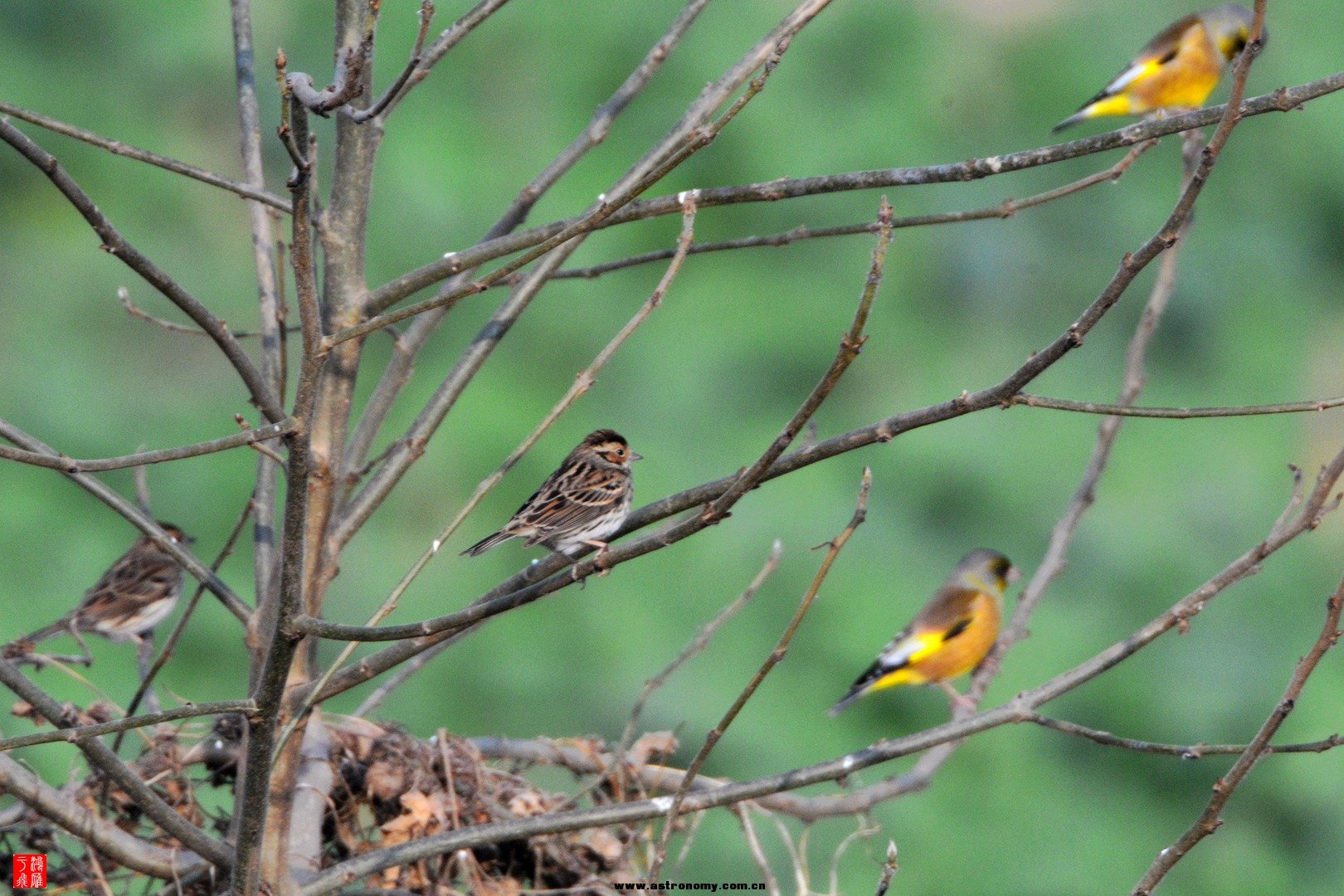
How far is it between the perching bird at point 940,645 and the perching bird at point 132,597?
3.17 metres

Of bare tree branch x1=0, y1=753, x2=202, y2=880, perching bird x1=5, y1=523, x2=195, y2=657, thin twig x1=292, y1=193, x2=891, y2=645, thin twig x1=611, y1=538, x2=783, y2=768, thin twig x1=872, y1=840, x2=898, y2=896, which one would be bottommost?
thin twig x1=872, y1=840, x2=898, y2=896

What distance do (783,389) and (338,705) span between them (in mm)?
3250

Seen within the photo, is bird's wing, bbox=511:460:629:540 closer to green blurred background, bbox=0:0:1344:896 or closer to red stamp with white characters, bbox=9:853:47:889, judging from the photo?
red stamp with white characters, bbox=9:853:47:889

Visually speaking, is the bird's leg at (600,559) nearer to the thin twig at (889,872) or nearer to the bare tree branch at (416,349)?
the bare tree branch at (416,349)

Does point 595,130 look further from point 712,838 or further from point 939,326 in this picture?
point 939,326

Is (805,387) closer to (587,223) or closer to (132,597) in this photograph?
(132,597)

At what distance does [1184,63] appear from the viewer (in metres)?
6.81

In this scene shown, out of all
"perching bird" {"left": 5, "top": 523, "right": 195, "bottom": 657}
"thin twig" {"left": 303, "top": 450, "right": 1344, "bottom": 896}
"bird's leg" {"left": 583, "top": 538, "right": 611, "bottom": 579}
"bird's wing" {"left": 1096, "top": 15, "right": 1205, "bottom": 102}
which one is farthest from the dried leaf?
"bird's wing" {"left": 1096, "top": 15, "right": 1205, "bottom": 102}

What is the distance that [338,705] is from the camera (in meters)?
8.77

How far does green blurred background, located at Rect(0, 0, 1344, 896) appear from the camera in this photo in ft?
27.3

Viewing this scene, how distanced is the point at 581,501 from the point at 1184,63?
3798 millimetres

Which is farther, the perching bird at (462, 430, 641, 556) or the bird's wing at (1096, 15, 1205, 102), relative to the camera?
the bird's wing at (1096, 15, 1205, 102)

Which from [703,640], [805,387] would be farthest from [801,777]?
[805,387]

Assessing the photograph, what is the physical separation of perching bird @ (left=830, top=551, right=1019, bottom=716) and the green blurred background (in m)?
1.22
